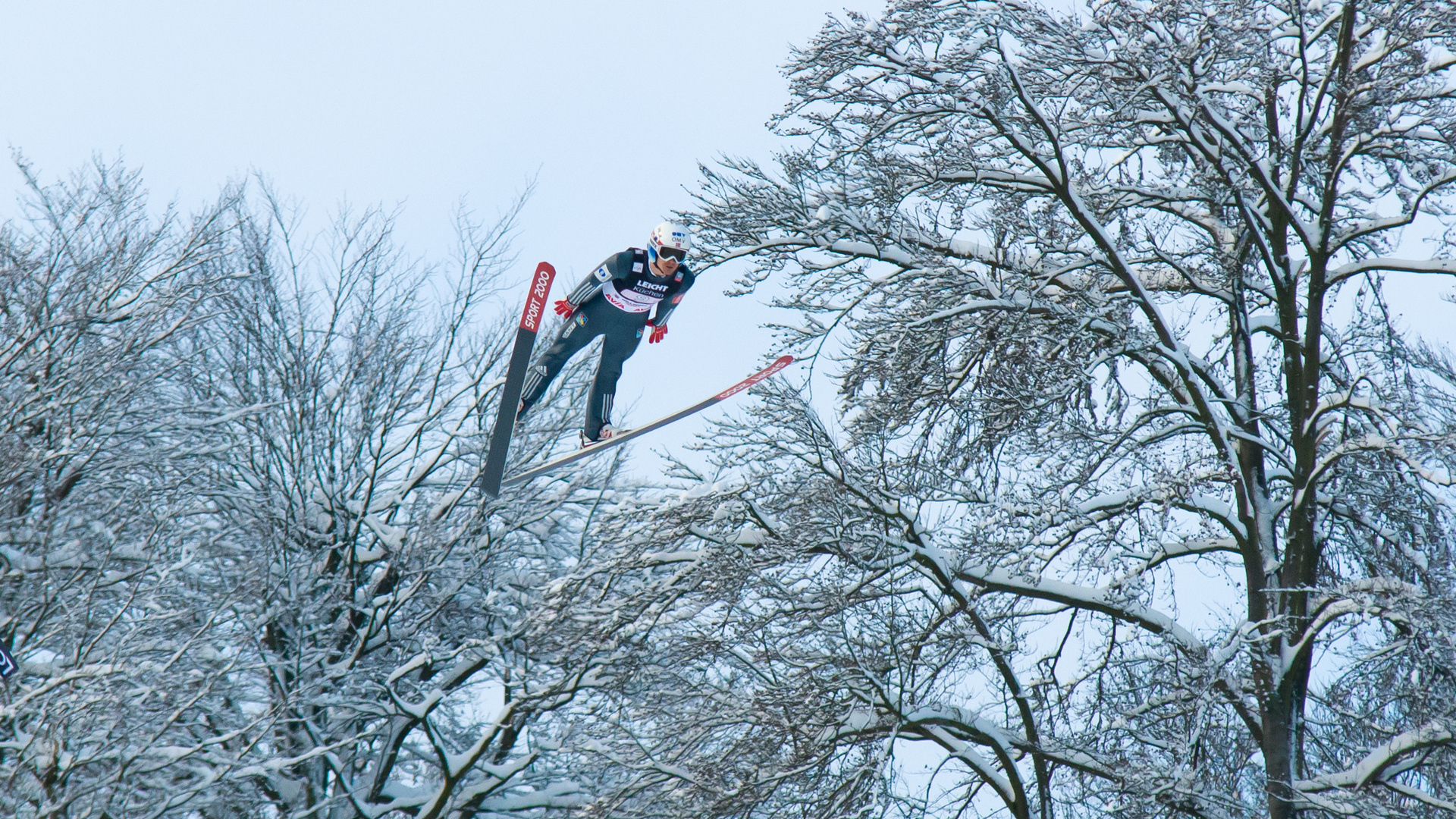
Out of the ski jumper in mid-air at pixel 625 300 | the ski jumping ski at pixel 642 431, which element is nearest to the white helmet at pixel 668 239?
the ski jumper in mid-air at pixel 625 300

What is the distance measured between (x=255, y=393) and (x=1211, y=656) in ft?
41.0

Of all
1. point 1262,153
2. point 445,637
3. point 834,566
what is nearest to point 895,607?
point 834,566

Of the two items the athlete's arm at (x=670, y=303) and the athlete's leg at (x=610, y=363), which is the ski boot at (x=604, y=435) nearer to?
the athlete's leg at (x=610, y=363)

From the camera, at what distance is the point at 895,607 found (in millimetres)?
9109

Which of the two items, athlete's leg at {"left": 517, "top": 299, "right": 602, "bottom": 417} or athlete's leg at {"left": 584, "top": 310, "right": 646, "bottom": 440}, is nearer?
athlete's leg at {"left": 517, "top": 299, "right": 602, "bottom": 417}

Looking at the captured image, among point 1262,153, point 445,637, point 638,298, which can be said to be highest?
point 1262,153

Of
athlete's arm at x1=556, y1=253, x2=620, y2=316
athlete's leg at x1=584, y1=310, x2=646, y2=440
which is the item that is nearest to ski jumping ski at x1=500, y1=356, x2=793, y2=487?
athlete's leg at x1=584, y1=310, x2=646, y2=440

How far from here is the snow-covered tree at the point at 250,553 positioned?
1038 centimetres

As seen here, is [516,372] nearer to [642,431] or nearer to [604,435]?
[604,435]

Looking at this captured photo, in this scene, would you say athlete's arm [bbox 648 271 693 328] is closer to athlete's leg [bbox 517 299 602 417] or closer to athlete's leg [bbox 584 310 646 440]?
athlete's leg [bbox 584 310 646 440]

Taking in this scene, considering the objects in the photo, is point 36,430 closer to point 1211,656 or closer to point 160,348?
point 160,348

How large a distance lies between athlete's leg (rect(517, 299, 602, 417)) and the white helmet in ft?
2.07

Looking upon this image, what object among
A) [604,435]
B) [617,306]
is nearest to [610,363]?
[604,435]

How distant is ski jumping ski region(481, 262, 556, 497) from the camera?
1022 centimetres
